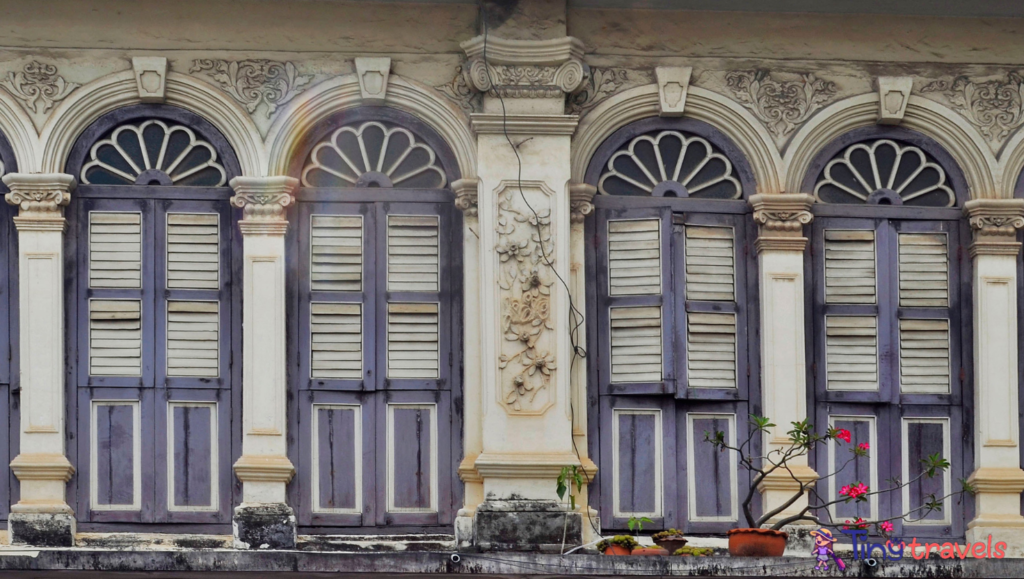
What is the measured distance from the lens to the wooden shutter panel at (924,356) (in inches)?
518

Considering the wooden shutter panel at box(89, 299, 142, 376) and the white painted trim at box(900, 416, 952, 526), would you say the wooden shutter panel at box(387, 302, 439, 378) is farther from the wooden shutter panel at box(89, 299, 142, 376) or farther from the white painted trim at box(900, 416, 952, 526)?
the white painted trim at box(900, 416, 952, 526)

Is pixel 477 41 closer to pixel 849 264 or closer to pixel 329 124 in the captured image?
pixel 329 124

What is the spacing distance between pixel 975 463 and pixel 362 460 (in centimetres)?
419

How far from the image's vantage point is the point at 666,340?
42.4 feet

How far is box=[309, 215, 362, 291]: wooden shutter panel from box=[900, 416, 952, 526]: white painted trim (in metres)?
3.87

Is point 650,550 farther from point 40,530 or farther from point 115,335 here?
point 40,530

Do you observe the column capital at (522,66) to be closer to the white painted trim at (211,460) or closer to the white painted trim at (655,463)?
the white painted trim at (655,463)

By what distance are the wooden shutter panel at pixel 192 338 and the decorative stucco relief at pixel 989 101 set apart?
5.19m

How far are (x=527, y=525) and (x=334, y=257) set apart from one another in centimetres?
226

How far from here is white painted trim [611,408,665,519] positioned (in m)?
12.9

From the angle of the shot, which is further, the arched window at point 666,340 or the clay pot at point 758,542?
the arched window at point 666,340

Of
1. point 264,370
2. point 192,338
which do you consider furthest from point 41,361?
point 264,370

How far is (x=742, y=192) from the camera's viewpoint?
13266 mm

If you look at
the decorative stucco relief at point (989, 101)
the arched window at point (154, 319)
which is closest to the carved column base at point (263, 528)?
the arched window at point (154, 319)
